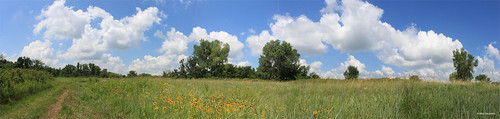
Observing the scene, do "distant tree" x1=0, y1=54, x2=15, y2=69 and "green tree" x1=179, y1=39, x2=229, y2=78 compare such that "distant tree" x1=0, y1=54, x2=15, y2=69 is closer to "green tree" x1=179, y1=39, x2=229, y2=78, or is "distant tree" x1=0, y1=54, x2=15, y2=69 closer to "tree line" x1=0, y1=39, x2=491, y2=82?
"tree line" x1=0, y1=39, x2=491, y2=82

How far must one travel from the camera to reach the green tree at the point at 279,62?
49.2m

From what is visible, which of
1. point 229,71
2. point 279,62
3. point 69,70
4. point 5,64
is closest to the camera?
point 5,64

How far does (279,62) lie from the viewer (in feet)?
164

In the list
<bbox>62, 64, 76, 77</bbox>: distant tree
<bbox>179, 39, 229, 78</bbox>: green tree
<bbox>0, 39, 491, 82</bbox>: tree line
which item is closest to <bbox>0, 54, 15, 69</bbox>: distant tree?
<bbox>0, 39, 491, 82</bbox>: tree line

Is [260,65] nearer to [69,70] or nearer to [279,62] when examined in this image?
[279,62]

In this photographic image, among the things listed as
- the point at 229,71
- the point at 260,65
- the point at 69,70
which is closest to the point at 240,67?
the point at 229,71

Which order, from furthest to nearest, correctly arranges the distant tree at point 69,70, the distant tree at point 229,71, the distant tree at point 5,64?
the distant tree at point 69,70 → the distant tree at point 229,71 → the distant tree at point 5,64

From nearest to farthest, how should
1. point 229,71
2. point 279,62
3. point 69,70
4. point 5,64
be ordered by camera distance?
point 5,64
point 279,62
point 229,71
point 69,70

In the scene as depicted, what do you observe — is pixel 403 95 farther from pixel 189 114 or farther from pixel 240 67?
pixel 240 67

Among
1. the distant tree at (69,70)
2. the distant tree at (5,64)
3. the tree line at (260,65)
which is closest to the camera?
the distant tree at (5,64)

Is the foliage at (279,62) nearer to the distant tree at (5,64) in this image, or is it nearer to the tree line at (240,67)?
the tree line at (240,67)

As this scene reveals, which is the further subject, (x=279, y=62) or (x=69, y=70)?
(x=69, y=70)

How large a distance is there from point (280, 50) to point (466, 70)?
35585 millimetres

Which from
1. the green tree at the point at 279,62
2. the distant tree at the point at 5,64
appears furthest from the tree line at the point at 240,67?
the distant tree at the point at 5,64
